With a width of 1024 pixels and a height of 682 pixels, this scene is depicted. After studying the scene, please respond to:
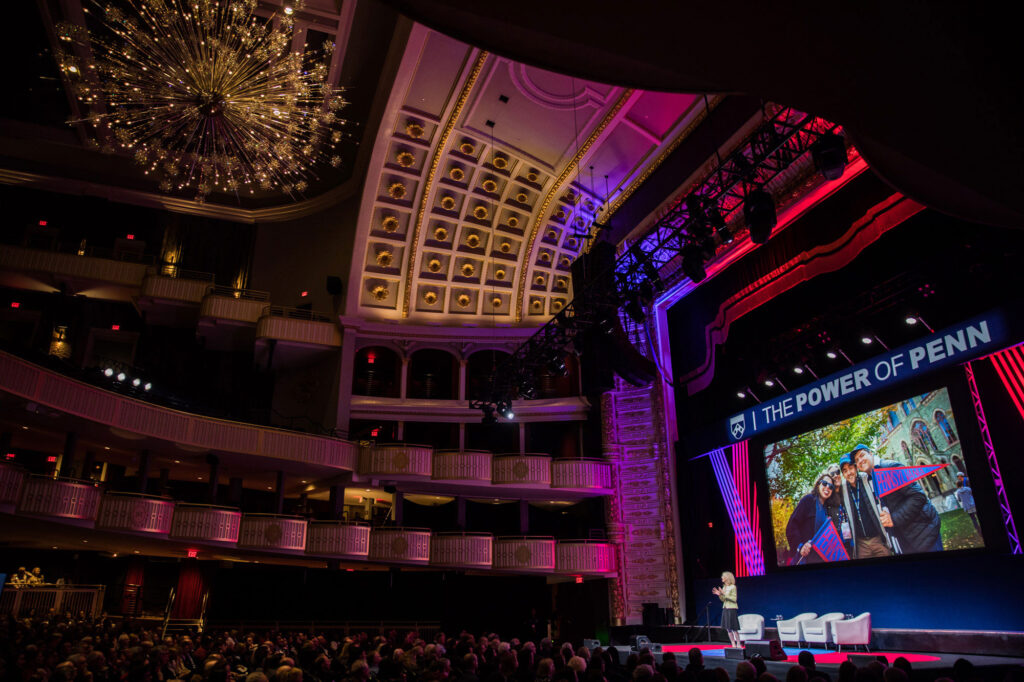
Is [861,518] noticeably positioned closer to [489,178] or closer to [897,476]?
[897,476]

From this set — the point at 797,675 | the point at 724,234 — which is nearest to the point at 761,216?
the point at 724,234

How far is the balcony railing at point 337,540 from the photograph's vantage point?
1742cm

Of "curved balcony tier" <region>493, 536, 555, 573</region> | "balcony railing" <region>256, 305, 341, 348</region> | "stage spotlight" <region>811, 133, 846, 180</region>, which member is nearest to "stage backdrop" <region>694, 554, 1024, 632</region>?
"curved balcony tier" <region>493, 536, 555, 573</region>

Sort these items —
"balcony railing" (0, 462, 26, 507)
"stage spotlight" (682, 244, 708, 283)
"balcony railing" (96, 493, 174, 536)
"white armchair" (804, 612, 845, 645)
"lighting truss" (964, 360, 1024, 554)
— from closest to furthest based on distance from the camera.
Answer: "lighting truss" (964, 360, 1024, 554) → "stage spotlight" (682, 244, 708, 283) → "white armchair" (804, 612, 845, 645) → "balcony railing" (0, 462, 26, 507) → "balcony railing" (96, 493, 174, 536)

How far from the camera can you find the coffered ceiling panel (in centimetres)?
1662

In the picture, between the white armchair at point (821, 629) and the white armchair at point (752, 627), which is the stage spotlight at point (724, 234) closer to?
the white armchair at point (821, 629)

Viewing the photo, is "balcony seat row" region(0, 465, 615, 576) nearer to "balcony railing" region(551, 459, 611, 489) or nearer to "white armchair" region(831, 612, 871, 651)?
"balcony railing" region(551, 459, 611, 489)

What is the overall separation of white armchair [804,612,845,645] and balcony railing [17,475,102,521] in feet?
48.8

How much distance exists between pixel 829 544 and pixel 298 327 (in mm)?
15374

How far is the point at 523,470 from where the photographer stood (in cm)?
1981

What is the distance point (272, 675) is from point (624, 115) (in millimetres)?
14360

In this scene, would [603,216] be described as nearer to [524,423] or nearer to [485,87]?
[485,87]

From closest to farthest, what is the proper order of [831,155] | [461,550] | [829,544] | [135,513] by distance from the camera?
[831,155] → [829,544] → [135,513] → [461,550]

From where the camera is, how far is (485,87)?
17.3m
